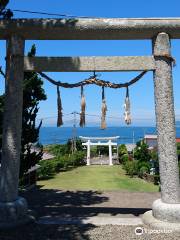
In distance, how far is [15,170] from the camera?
7.41 metres

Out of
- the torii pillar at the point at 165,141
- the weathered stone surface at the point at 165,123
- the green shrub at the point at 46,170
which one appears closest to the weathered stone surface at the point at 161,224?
the torii pillar at the point at 165,141

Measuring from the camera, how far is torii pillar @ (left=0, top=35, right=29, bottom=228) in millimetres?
7209

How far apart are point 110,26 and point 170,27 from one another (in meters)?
1.37

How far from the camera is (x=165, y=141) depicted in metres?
7.13

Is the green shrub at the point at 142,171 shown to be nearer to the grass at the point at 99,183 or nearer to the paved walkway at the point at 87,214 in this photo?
the grass at the point at 99,183

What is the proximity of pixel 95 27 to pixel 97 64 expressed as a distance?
2.74 feet

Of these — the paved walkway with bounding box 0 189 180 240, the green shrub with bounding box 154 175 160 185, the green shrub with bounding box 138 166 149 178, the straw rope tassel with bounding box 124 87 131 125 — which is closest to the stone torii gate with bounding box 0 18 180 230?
the paved walkway with bounding box 0 189 180 240

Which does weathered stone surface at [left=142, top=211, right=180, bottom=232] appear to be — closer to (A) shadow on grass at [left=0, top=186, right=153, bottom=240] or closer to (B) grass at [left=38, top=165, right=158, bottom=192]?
(A) shadow on grass at [left=0, top=186, right=153, bottom=240]

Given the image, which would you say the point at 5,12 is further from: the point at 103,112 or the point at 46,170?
the point at 46,170

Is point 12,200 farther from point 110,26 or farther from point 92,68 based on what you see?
point 110,26

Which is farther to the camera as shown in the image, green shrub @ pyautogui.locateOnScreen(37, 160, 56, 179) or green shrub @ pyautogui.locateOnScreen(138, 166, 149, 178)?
green shrub @ pyautogui.locateOnScreen(37, 160, 56, 179)

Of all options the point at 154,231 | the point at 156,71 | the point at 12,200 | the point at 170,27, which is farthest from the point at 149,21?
the point at 12,200

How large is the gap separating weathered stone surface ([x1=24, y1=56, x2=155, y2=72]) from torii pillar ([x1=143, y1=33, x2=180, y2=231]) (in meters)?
0.31

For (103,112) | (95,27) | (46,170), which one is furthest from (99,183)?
(95,27)
